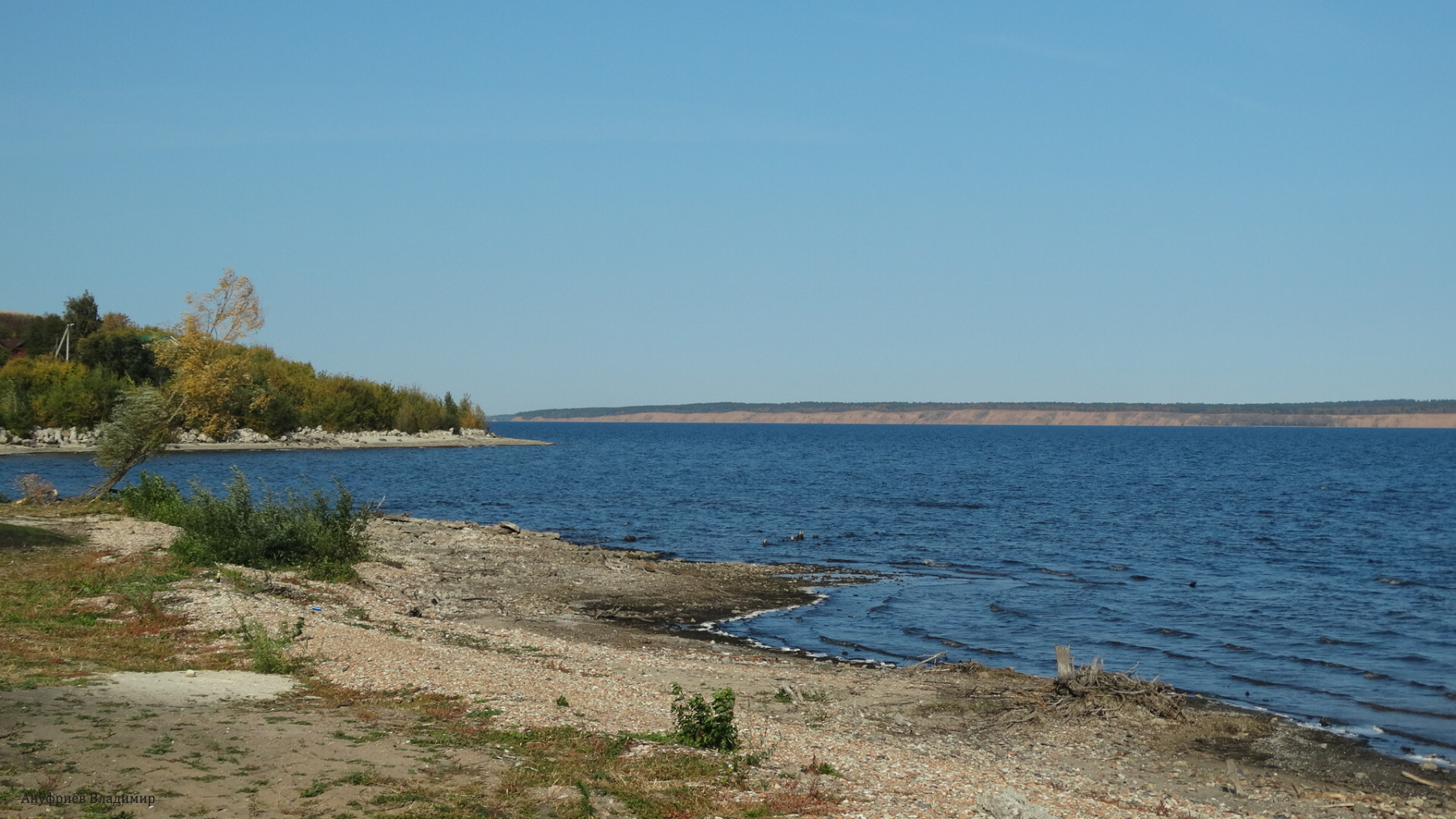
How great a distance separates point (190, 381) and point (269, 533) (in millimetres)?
19633

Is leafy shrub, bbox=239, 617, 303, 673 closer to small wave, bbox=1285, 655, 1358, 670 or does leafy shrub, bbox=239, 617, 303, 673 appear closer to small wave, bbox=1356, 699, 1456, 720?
small wave, bbox=1356, 699, 1456, 720

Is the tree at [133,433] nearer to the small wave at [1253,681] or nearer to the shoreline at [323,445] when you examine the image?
the small wave at [1253,681]

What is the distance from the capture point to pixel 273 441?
93438mm

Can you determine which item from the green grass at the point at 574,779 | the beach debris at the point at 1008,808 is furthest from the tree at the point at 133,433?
the beach debris at the point at 1008,808

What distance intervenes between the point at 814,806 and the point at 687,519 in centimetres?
3824

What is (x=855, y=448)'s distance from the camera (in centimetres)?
14338

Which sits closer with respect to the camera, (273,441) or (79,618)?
(79,618)

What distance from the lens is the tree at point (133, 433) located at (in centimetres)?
3142

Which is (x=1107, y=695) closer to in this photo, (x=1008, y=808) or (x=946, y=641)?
(x=946, y=641)

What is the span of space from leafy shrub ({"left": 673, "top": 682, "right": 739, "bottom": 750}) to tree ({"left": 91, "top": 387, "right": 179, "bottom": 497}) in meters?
26.3

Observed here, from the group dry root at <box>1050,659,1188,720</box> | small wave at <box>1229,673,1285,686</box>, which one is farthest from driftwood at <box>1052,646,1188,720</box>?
small wave at <box>1229,673,1285,686</box>

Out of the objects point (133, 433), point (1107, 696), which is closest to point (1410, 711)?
point (1107, 696)

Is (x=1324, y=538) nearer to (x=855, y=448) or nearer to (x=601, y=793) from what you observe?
(x=601, y=793)

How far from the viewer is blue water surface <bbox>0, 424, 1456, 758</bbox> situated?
21.0 m
